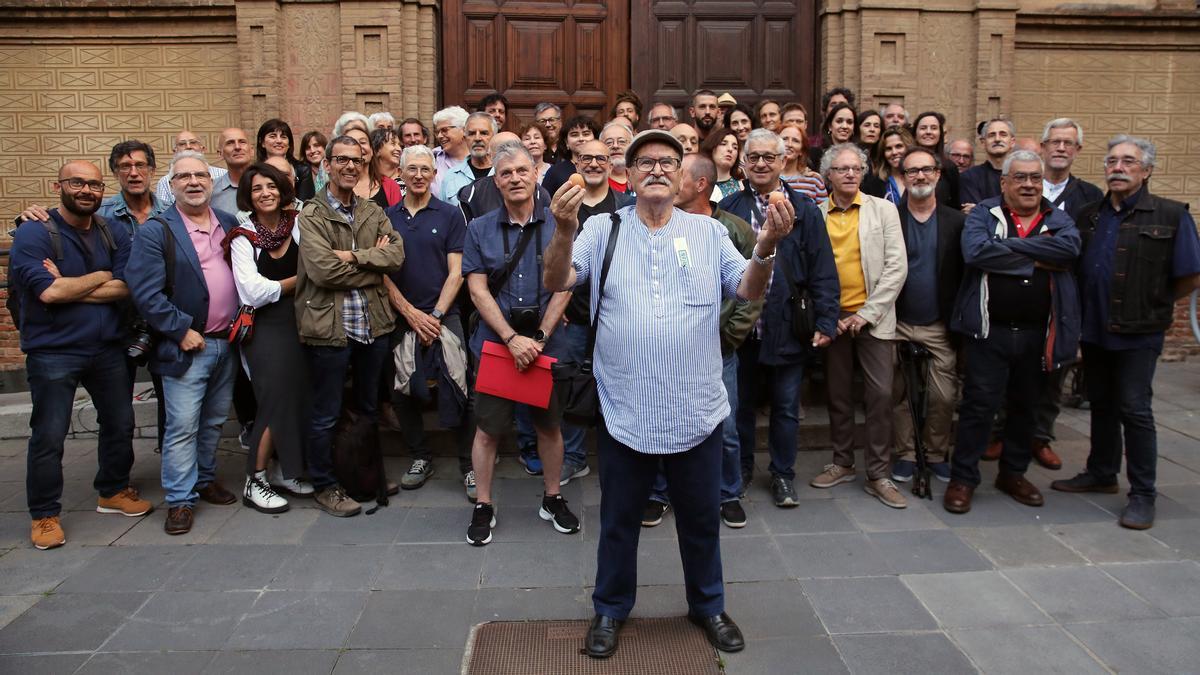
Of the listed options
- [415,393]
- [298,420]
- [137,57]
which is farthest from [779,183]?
[137,57]

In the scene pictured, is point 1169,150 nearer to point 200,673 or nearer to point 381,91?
point 381,91

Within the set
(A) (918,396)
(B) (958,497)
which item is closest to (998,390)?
(A) (918,396)

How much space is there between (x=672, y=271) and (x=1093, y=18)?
26.5 ft

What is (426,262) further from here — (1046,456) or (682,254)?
(1046,456)

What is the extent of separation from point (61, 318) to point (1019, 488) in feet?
18.2

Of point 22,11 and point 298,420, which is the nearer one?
point 298,420

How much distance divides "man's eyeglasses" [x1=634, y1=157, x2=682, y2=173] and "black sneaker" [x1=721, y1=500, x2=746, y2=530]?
2290mm

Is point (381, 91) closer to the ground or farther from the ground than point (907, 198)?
farther from the ground

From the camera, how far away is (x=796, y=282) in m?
5.20

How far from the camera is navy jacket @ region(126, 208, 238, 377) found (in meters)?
4.88

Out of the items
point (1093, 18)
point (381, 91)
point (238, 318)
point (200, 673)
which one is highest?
point (1093, 18)

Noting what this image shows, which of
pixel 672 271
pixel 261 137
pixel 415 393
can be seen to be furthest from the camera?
pixel 261 137

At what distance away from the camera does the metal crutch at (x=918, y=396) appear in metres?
5.39

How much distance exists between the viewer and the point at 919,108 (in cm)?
902
